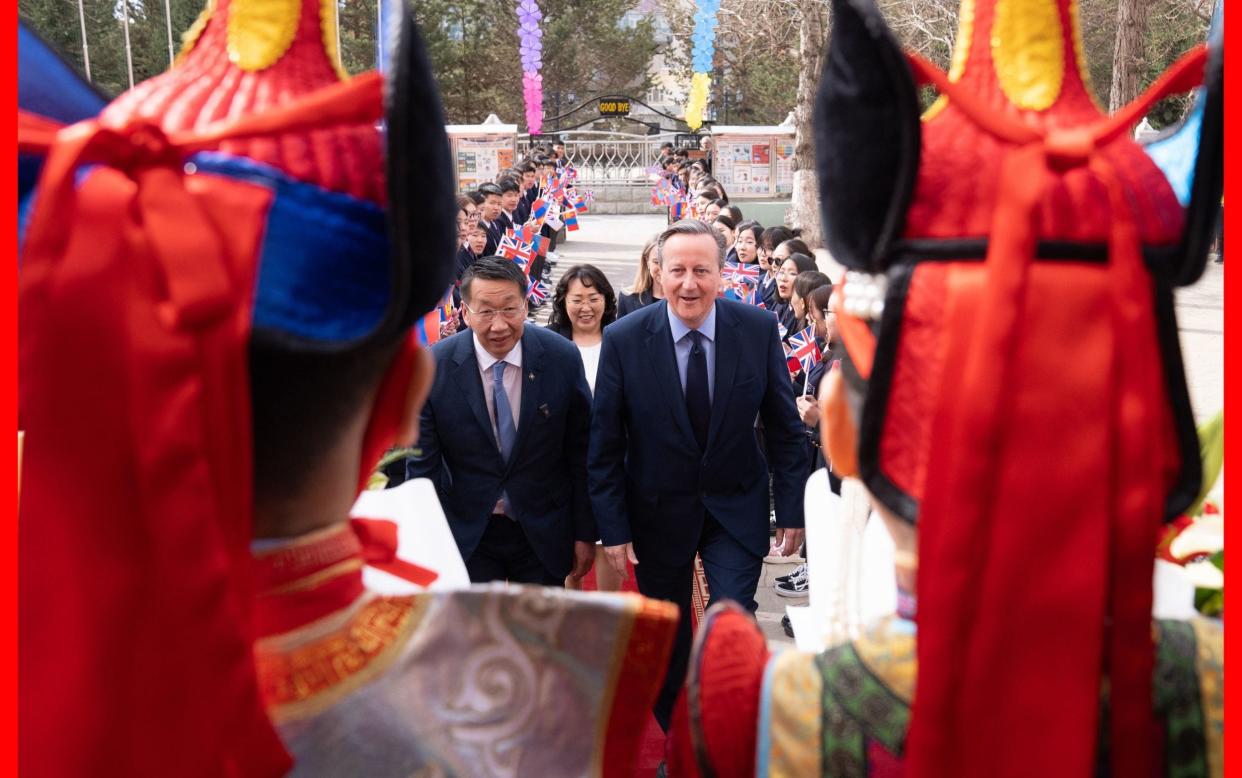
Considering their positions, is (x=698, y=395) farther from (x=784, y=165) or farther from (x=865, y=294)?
(x=784, y=165)

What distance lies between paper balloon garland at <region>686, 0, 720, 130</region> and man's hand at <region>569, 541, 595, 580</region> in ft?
68.8

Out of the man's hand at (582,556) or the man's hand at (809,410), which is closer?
the man's hand at (582,556)

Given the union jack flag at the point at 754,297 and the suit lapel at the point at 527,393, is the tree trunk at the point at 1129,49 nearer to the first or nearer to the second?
the union jack flag at the point at 754,297

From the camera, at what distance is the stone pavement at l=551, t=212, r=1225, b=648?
5.63 metres

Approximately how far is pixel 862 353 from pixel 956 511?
0.88 feet

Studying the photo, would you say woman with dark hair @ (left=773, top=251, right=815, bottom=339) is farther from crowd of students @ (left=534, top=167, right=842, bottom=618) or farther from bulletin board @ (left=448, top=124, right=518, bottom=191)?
bulletin board @ (left=448, top=124, right=518, bottom=191)

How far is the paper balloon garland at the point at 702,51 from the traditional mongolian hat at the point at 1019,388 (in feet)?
75.8

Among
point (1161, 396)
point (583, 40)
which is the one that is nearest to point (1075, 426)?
point (1161, 396)

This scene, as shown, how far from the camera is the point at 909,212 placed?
1.46m

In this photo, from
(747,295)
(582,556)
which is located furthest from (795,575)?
(747,295)

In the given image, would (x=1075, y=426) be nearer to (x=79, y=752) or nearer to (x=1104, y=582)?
(x=1104, y=582)

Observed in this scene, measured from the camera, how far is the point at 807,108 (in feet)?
58.0

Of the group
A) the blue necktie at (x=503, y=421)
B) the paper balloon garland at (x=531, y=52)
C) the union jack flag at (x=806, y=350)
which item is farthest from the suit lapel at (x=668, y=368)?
the paper balloon garland at (x=531, y=52)

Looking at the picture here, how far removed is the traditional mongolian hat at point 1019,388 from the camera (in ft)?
4.39
